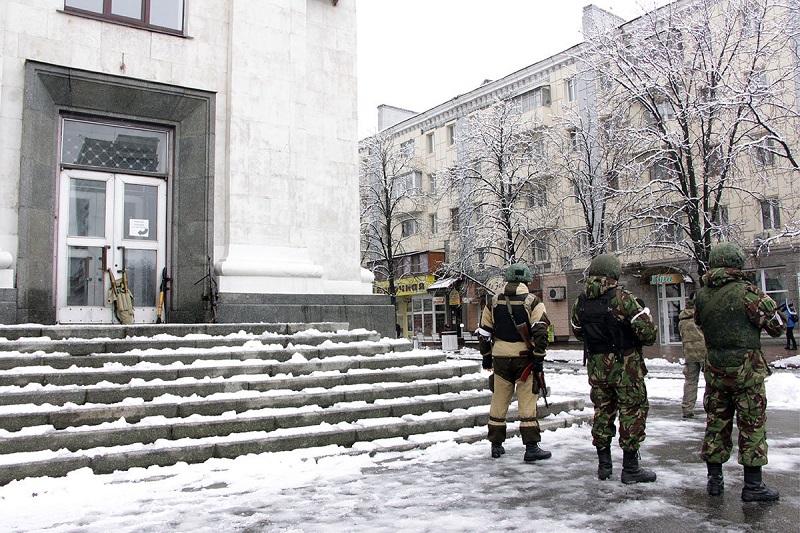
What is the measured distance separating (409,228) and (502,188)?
615 inches

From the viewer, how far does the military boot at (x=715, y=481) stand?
5.13 meters

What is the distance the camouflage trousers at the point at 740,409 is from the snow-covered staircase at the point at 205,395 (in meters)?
2.99

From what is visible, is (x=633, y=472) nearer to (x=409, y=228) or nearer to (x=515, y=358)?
(x=515, y=358)

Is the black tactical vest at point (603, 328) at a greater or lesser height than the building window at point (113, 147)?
lesser

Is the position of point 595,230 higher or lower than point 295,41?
lower

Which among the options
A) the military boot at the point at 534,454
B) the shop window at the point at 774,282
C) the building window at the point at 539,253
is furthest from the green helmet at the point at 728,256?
the building window at the point at 539,253

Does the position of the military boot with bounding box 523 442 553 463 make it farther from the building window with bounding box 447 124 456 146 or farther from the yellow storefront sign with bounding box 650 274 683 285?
the building window with bounding box 447 124 456 146

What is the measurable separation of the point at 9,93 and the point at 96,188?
2.10 meters

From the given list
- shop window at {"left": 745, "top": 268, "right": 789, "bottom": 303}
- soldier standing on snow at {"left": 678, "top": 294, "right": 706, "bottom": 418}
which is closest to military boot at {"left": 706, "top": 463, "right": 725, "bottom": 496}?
soldier standing on snow at {"left": 678, "top": 294, "right": 706, "bottom": 418}

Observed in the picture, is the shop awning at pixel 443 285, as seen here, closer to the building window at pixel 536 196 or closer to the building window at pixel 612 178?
the building window at pixel 536 196

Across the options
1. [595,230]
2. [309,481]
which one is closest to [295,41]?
[309,481]

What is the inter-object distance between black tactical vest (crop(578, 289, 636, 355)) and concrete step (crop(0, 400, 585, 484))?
7.64ft

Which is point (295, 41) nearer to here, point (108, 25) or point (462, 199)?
point (108, 25)

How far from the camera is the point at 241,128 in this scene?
1269cm
